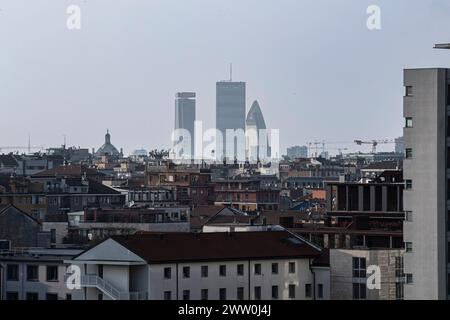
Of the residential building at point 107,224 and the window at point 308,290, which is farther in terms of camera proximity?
the residential building at point 107,224

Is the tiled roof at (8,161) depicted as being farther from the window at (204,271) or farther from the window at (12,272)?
the window at (204,271)

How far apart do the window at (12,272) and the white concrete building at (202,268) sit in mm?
2103

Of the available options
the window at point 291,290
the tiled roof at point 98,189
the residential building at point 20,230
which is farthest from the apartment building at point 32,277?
the tiled roof at point 98,189

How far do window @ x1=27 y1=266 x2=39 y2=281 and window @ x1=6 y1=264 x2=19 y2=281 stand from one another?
0.33 meters

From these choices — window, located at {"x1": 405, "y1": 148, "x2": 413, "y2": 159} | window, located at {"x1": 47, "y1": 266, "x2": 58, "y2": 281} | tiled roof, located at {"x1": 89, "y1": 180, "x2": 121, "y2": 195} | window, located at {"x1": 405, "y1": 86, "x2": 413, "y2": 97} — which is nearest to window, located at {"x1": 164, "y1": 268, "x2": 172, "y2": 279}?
window, located at {"x1": 47, "y1": 266, "x2": 58, "y2": 281}

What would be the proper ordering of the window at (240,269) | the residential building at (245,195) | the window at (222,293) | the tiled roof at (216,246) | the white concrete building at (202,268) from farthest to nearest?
the residential building at (245,195) < the window at (240,269) < the window at (222,293) < the tiled roof at (216,246) < the white concrete building at (202,268)

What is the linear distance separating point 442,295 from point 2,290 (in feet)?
48.8

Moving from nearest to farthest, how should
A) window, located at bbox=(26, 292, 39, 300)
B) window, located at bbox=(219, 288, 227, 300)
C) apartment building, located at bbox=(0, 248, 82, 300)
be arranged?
window, located at bbox=(219, 288, 227, 300), window, located at bbox=(26, 292, 39, 300), apartment building, located at bbox=(0, 248, 82, 300)

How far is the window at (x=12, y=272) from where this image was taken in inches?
1695

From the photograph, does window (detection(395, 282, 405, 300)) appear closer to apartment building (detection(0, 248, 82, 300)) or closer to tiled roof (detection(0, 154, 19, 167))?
apartment building (detection(0, 248, 82, 300))

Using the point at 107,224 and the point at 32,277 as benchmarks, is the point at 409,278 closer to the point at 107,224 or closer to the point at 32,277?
Result: the point at 32,277

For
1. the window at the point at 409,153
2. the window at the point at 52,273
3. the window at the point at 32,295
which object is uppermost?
the window at the point at 409,153

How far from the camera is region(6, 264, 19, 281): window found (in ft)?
141

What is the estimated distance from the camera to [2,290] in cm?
4288
